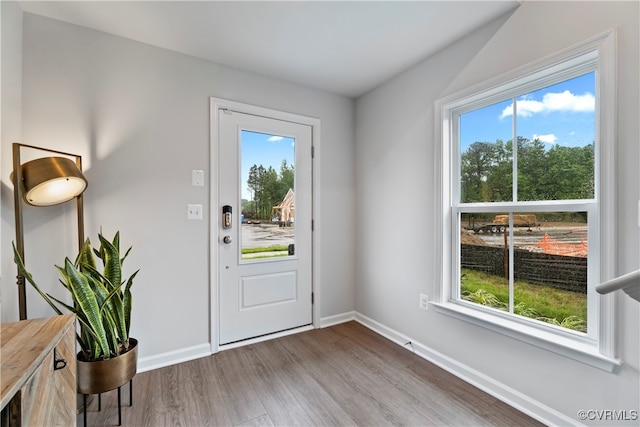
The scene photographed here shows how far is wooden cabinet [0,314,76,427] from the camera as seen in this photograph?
0.84 m

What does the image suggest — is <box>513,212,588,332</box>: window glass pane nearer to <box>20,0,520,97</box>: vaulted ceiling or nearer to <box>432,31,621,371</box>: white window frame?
<box>432,31,621,371</box>: white window frame

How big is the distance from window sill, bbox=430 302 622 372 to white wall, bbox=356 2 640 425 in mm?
46

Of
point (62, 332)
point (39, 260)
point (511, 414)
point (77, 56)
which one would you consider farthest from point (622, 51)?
point (39, 260)

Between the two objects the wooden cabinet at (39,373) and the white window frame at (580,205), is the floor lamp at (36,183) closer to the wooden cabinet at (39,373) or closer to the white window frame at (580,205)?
the wooden cabinet at (39,373)

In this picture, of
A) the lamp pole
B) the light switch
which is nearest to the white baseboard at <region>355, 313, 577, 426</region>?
the light switch

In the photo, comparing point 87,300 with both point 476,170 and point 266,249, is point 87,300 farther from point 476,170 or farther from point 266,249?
point 476,170

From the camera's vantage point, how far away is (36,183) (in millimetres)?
1451

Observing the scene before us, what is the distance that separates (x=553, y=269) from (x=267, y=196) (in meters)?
2.12

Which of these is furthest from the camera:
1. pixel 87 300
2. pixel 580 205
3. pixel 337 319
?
pixel 337 319

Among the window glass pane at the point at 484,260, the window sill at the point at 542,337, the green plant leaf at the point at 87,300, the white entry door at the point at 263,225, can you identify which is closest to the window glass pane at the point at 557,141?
the window glass pane at the point at 484,260

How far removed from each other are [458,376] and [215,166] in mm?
2396

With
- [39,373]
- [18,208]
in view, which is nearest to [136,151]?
[18,208]

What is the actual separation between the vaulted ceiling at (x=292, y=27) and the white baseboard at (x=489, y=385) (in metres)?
2.29

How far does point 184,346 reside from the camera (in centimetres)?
220
